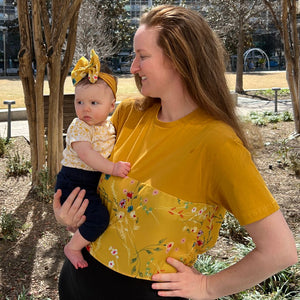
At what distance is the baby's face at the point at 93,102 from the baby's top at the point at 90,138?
30 mm

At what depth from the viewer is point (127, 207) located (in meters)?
1.62

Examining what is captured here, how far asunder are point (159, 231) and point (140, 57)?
2.07ft

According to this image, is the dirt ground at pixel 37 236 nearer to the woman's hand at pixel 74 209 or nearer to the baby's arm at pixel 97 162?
the baby's arm at pixel 97 162

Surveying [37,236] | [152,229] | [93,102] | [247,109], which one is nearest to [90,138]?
[93,102]

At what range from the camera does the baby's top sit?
189 cm

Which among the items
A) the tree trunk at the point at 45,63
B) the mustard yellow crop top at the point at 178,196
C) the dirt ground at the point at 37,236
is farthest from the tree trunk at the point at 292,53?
the mustard yellow crop top at the point at 178,196

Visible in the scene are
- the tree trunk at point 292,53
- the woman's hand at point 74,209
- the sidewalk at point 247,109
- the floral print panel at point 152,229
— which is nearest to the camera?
the floral print panel at point 152,229

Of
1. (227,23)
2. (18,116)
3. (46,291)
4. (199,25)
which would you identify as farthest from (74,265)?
(227,23)

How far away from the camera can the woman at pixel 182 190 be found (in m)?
1.45

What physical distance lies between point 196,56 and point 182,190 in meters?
0.48

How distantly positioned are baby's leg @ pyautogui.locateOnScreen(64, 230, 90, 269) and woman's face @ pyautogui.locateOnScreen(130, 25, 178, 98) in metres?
0.63

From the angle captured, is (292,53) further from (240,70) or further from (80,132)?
(240,70)

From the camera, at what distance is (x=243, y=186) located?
143 cm

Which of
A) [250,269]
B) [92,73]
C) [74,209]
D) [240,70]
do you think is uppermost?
[240,70]
